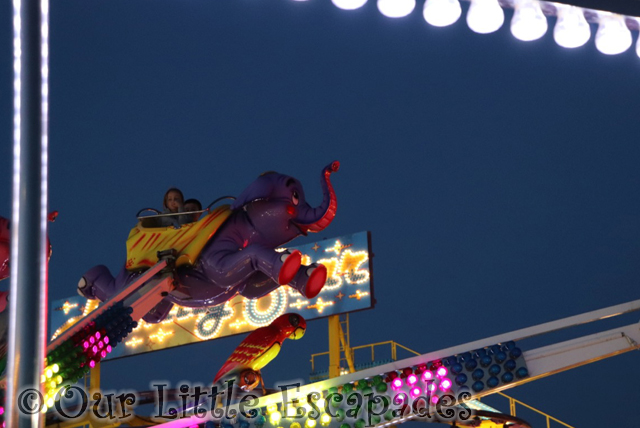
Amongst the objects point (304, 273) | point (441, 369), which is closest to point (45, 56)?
point (441, 369)

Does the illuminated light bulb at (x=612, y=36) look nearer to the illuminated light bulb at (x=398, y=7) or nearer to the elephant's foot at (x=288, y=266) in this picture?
the illuminated light bulb at (x=398, y=7)

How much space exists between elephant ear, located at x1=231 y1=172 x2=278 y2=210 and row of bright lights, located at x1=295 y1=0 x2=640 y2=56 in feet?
20.6

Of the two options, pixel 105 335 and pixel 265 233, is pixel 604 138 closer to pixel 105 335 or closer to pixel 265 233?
pixel 265 233

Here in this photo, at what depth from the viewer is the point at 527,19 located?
128 inches

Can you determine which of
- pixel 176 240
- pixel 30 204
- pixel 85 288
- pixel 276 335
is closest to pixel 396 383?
pixel 276 335

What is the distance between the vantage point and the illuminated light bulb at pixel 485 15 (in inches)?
128

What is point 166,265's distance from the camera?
9.55 metres

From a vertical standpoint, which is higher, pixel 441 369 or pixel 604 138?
pixel 604 138

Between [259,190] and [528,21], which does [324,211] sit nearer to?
[259,190]

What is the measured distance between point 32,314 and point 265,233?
21.6 feet

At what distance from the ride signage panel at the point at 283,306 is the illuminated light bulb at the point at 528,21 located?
39.3 feet

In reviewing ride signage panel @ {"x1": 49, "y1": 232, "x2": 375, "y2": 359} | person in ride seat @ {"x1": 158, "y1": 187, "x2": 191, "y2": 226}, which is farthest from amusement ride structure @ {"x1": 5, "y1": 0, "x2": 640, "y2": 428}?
ride signage panel @ {"x1": 49, "y1": 232, "x2": 375, "y2": 359}

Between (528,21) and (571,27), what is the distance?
5.6 inches

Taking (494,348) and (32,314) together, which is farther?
(494,348)
